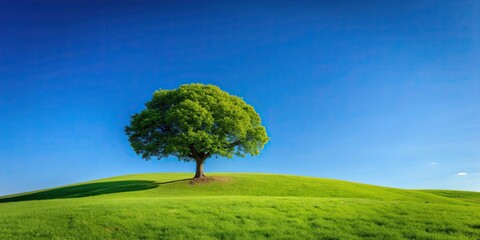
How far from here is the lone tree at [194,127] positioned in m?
47.1

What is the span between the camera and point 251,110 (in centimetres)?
5609

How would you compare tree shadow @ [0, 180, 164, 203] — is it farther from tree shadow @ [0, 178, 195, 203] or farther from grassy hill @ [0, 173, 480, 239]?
grassy hill @ [0, 173, 480, 239]

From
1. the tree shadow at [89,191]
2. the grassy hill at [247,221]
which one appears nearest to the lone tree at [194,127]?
the tree shadow at [89,191]

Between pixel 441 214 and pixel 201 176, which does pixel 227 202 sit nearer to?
pixel 441 214

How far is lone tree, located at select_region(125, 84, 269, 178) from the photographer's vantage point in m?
47.1

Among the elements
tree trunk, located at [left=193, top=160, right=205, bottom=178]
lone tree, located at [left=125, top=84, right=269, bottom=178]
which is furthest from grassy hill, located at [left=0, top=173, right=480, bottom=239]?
tree trunk, located at [left=193, top=160, right=205, bottom=178]

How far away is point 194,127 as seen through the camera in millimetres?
47781

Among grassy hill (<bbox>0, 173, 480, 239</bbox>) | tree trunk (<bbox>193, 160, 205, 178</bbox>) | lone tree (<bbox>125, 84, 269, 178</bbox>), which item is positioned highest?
lone tree (<bbox>125, 84, 269, 178</bbox>)

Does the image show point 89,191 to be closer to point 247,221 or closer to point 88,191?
point 88,191

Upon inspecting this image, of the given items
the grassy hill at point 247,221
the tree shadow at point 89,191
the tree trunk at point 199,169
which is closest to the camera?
the grassy hill at point 247,221

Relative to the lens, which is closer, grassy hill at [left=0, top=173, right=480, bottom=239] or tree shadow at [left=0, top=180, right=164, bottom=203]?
grassy hill at [left=0, top=173, right=480, bottom=239]

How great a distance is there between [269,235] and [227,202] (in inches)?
299

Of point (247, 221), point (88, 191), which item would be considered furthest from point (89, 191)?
point (247, 221)

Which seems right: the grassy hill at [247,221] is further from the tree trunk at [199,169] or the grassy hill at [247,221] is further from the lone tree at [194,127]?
the tree trunk at [199,169]
